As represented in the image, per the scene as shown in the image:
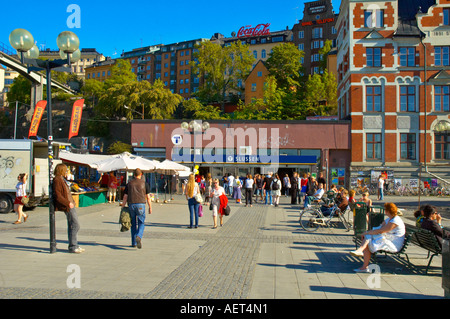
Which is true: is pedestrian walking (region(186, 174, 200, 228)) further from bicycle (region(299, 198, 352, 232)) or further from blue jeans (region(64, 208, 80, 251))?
blue jeans (region(64, 208, 80, 251))

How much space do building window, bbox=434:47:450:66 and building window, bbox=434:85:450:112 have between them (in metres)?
1.91

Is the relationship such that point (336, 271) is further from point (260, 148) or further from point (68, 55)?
point (260, 148)

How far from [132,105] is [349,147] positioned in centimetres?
3304

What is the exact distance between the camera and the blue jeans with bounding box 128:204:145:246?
9203mm

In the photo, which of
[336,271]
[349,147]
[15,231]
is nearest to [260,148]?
[349,147]

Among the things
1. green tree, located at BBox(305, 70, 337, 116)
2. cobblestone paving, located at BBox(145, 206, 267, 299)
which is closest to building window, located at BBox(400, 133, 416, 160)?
green tree, located at BBox(305, 70, 337, 116)

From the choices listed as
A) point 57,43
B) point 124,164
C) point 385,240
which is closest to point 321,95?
point 124,164

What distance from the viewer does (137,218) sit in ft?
30.7

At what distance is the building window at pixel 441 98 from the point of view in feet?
111

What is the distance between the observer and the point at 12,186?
16781 millimetres

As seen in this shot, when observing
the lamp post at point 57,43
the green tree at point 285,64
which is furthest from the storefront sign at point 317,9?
the lamp post at point 57,43

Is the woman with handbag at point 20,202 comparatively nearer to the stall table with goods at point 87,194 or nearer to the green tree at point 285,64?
the stall table with goods at point 87,194

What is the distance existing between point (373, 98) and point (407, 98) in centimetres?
279

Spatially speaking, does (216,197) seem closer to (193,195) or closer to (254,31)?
(193,195)
